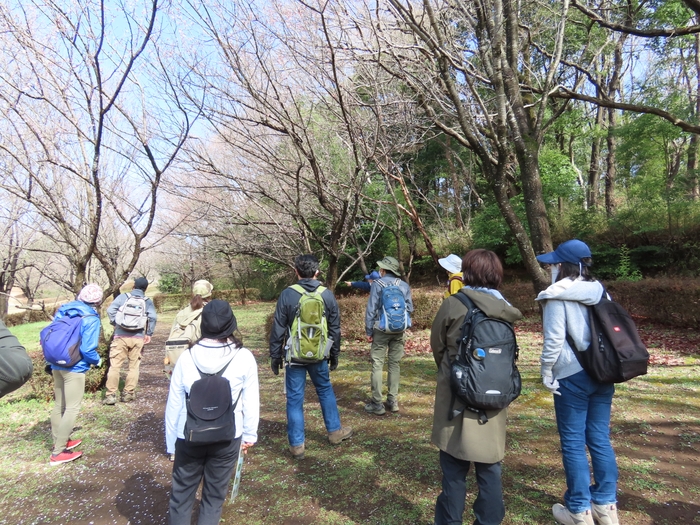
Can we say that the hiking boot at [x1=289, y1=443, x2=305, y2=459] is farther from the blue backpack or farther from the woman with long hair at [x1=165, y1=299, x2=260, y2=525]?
the blue backpack

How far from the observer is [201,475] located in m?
2.32

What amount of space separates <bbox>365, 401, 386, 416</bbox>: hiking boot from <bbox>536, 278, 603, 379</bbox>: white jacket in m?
2.48

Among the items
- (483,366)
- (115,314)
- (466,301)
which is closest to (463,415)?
(483,366)

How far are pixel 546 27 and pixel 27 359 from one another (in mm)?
6641

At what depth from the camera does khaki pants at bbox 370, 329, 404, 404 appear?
4.43 m

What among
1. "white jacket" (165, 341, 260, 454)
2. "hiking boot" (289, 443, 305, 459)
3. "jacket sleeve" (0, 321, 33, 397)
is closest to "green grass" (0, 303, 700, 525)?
"hiking boot" (289, 443, 305, 459)

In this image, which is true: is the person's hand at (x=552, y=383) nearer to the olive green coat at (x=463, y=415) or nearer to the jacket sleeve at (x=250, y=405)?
the olive green coat at (x=463, y=415)

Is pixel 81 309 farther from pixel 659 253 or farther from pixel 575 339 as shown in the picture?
pixel 659 253

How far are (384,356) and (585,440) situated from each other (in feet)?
7.58

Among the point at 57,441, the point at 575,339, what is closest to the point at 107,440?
the point at 57,441

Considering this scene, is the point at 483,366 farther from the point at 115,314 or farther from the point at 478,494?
the point at 115,314

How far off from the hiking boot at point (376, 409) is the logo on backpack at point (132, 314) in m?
3.22

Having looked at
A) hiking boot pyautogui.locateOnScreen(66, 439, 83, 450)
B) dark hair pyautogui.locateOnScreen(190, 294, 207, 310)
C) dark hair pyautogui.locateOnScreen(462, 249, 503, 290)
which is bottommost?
hiking boot pyautogui.locateOnScreen(66, 439, 83, 450)

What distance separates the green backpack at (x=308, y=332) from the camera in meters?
3.46
